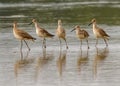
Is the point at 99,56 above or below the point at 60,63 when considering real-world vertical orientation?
above

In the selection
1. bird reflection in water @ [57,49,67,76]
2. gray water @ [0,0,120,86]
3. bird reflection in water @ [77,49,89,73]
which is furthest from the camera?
bird reflection in water @ [77,49,89,73]

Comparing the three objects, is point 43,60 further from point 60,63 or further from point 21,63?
point 60,63

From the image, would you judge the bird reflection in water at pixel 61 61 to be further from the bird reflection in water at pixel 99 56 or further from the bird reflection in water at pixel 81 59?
the bird reflection in water at pixel 99 56

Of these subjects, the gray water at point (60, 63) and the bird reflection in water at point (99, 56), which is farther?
the bird reflection in water at point (99, 56)

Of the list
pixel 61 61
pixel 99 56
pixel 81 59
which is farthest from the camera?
pixel 99 56

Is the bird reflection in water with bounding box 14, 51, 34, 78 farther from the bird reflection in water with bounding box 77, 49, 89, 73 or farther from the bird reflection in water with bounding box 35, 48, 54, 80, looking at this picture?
the bird reflection in water with bounding box 77, 49, 89, 73

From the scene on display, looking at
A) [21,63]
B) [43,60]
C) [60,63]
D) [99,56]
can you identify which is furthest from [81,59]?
[21,63]

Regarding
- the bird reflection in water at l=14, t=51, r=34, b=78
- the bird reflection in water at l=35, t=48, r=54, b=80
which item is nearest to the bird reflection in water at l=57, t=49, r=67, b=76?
the bird reflection in water at l=35, t=48, r=54, b=80

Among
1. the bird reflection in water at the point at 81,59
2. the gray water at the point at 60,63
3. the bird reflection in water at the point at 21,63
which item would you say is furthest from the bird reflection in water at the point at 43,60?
the bird reflection in water at the point at 81,59

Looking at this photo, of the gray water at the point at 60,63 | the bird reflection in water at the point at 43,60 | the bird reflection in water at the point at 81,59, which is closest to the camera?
the gray water at the point at 60,63

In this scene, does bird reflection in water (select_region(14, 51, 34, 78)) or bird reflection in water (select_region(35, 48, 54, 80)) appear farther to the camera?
bird reflection in water (select_region(35, 48, 54, 80))

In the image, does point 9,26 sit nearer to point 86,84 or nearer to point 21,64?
point 21,64

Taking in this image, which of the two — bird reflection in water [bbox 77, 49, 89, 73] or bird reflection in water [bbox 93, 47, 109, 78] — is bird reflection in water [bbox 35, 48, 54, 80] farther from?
bird reflection in water [bbox 93, 47, 109, 78]

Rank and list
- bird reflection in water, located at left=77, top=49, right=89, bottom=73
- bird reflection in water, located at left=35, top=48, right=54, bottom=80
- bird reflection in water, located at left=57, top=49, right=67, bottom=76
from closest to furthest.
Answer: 1. bird reflection in water, located at left=57, top=49, right=67, bottom=76
2. bird reflection in water, located at left=35, top=48, right=54, bottom=80
3. bird reflection in water, located at left=77, top=49, right=89, bottom=73
